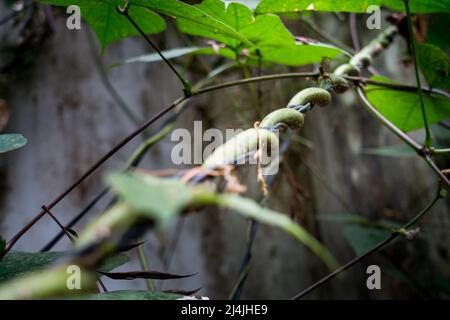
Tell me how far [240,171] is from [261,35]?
0.64 m

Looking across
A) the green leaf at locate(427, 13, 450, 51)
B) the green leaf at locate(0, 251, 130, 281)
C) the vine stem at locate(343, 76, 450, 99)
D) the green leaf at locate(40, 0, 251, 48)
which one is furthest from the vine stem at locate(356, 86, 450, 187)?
the green leaf at locate(427, 13, 450, 51)

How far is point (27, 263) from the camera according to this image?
39 centimetres

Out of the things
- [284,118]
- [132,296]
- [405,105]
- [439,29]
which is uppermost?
[439,29]

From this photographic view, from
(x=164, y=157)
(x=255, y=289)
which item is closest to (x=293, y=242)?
(x=255, y=289)

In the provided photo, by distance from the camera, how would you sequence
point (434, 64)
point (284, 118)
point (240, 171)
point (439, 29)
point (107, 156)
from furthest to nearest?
point (240, 171) < point (439, 29) < point (434, 64) < point (107, 156) < point (284, 118)

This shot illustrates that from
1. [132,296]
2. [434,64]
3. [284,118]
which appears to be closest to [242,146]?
[284,118]

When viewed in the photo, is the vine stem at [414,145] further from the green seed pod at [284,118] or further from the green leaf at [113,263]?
the green leaf at [113,263]

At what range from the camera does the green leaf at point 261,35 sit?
18.1 inches

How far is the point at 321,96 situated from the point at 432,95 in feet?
0.99

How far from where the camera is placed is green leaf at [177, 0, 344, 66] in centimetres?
46

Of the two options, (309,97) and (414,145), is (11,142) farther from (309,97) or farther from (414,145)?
(414,145)

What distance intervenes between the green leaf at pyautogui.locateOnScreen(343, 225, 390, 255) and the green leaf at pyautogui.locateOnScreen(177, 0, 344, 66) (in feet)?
1.60

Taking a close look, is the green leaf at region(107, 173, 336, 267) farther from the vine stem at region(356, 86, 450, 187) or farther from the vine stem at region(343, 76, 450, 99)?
the vine stem at region(343, 76, 450, 99)
